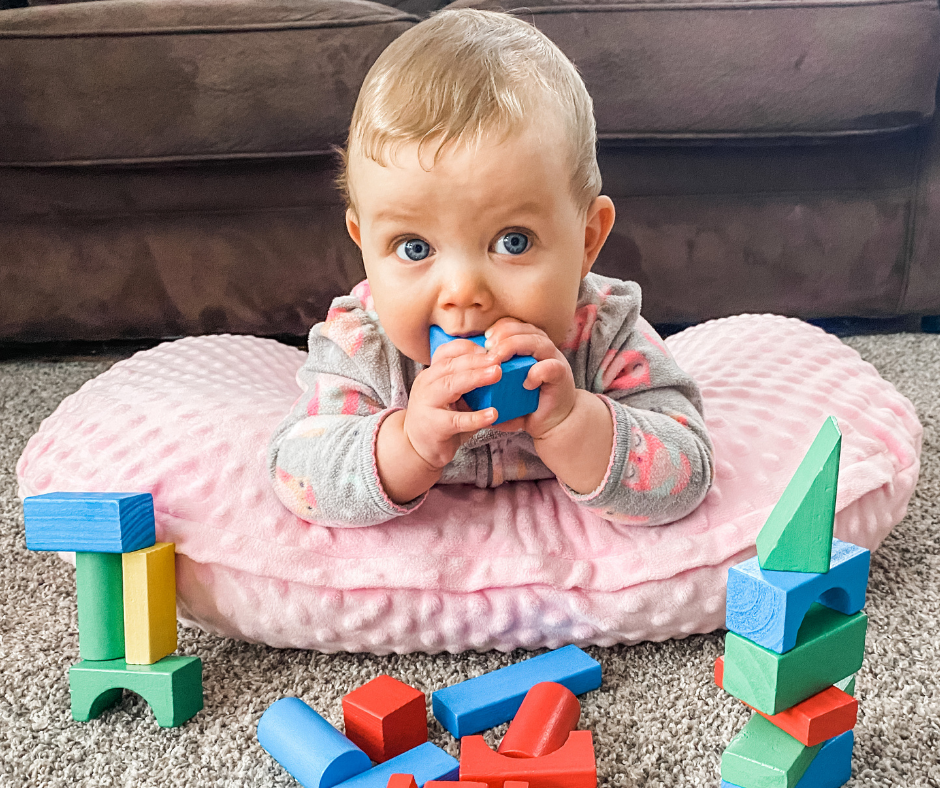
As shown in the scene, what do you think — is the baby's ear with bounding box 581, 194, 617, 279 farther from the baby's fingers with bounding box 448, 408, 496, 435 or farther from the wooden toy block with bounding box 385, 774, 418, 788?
the wooden toy block with bounding box 385, 774, 418, 788

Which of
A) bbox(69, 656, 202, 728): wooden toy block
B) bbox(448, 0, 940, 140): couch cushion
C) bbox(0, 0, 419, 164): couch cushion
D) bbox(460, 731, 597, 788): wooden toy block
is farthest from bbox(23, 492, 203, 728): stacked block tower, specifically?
bbox(448, 0, 940, 140): couch cushion

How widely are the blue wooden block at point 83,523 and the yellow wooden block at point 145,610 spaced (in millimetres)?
16

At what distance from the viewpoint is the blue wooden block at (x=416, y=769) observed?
611 millimetres

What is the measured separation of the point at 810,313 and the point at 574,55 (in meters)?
0.65

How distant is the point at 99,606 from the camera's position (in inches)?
28.8

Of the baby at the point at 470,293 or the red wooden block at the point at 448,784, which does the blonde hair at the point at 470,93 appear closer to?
the baby at the point at 470,293

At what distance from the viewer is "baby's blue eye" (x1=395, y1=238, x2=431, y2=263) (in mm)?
726

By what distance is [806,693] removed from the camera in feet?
1.85

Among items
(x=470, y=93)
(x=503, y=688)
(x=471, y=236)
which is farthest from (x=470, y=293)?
(x=503, y=688)

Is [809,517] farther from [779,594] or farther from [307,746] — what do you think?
[307,746]

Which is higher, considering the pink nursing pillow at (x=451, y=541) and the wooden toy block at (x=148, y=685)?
the pink nursing pillow at (x=451, y=541)

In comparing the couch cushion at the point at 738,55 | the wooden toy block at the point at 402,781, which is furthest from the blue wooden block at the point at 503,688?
the couch cushion at the point at 738,55

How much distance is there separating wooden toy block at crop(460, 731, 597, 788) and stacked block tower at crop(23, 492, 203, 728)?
0.78 feet

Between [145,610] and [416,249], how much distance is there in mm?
344
